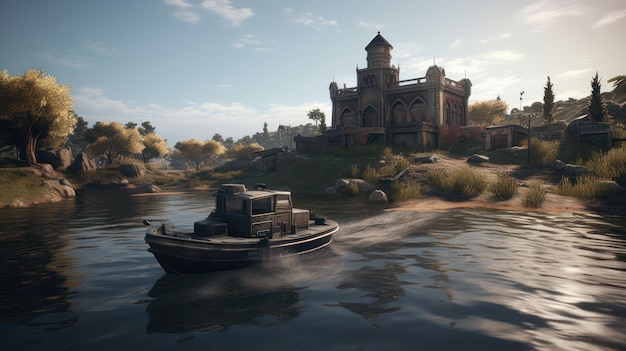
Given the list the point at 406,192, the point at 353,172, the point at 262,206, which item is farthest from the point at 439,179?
the point at 262,206

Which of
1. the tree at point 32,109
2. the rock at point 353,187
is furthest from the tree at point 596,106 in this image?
the tree at point 32,109

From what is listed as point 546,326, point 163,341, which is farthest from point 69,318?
point 546,326

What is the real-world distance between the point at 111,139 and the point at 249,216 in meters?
65.3

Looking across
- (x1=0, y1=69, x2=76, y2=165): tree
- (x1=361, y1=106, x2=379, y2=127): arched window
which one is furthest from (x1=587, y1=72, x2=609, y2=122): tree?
(x1=0, y1=69, x2=76, y2=165): tree

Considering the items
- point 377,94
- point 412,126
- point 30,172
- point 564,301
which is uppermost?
point 377,94

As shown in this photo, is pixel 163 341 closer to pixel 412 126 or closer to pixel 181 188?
pixel 412 126

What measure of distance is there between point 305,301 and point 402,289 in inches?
97.9

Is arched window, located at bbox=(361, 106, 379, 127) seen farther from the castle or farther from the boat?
the boat

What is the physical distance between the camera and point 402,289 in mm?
8609

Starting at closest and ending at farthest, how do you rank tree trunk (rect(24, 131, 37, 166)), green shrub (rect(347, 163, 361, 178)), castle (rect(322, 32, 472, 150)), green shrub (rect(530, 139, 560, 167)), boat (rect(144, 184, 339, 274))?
boat (rect(144, 184, 339, 274))
green shrub (rect(530, 139, 560, 167))
green shrub (rect(347, 163, 361, 178))
tree trunk (rect(24, 131, 37, 166))
castle (rect(322, 32, 472, 150))

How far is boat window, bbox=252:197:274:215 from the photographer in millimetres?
10891

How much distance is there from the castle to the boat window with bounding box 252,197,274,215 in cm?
3481

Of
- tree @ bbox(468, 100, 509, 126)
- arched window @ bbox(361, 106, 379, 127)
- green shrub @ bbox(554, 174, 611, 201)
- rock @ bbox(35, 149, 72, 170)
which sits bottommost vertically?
green shrub @ bbox(554, 174, 611, 201)

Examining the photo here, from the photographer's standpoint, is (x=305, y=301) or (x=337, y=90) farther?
(x=337, y=90)
